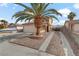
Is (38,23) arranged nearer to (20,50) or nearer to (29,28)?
(29,28)

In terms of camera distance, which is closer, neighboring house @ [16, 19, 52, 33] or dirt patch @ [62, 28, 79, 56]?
dirt patch @ [62, 28, 79, 56]

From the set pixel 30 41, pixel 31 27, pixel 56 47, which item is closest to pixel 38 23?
pixel 31 27

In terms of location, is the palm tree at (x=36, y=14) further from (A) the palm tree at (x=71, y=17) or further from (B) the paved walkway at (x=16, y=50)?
(B) the paved walkway at (x=16, y=50)

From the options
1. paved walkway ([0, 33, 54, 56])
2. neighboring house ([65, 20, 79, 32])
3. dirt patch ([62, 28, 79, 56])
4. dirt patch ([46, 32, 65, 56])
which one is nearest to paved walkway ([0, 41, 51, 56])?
paved walkway ([0, 33, 54, 56])

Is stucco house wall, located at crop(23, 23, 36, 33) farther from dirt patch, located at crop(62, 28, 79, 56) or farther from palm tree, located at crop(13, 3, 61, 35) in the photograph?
dirt patch, located at crop(62, 28, 79, 56)

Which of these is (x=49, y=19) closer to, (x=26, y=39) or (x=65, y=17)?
(x=65, y=17)

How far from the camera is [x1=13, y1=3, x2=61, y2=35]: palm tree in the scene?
390 centimetres

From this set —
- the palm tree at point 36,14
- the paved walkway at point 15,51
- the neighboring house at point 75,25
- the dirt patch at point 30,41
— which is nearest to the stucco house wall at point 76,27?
the neighboring house at point 75,25

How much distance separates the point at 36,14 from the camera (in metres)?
3.92

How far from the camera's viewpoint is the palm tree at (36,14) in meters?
3.90

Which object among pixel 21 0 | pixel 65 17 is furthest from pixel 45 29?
pixel 21 0

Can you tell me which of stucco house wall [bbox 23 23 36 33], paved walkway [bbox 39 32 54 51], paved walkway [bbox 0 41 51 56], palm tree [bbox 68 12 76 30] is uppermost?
palm tree [bbox 68 12 76 30]

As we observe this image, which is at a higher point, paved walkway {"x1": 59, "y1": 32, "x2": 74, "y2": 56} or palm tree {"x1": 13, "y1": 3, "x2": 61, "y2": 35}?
palm tree {"x1": 13, "y1": 3, "x2": 61, "y2": 35}

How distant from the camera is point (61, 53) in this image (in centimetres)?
378
